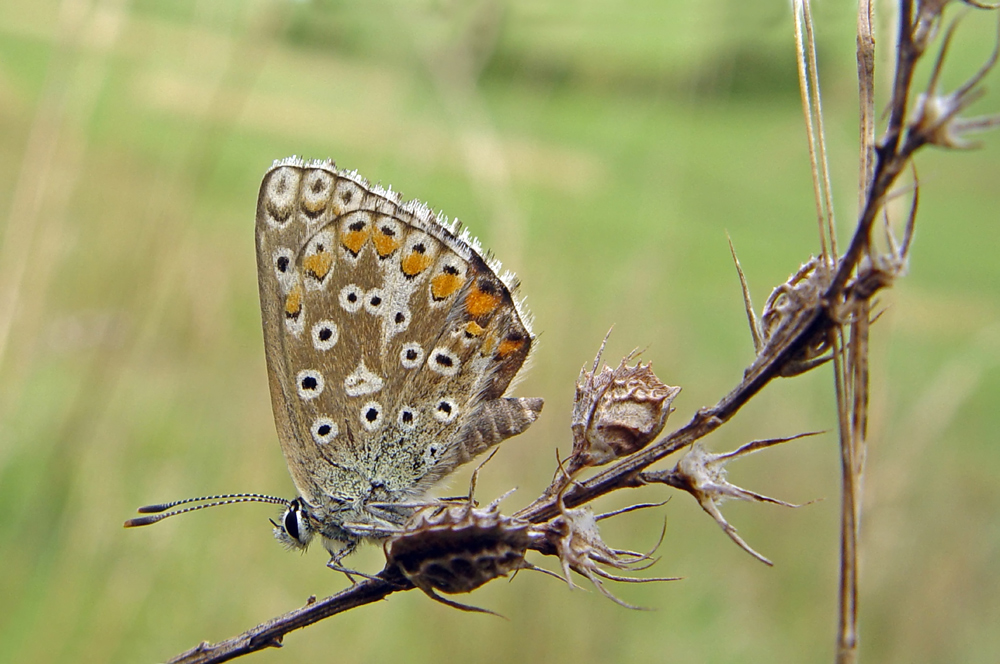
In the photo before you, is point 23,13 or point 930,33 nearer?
point 930,33

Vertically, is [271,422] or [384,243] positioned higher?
[384,243]

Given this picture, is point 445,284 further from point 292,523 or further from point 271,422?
point 271,422

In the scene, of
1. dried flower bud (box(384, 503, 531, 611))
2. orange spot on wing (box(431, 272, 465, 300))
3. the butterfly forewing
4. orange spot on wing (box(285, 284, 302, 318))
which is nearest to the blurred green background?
the butterfly forewing

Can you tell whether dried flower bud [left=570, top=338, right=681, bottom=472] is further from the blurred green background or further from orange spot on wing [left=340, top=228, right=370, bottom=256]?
orange spot on wing [left=340, top=228, right=370, bottom=256]

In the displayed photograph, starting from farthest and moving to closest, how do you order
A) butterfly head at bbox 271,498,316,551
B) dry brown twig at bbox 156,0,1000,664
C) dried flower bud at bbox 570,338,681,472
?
butterfly head at bbox 271,498,316,551
dried flower bud at bbox 570,338,681,472
dry brown twig at bbox 156,0,1000,664

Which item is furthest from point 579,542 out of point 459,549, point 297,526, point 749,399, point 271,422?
point 271,422

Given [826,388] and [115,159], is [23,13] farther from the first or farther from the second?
[826,388]

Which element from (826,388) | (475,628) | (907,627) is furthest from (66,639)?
(826,388)
